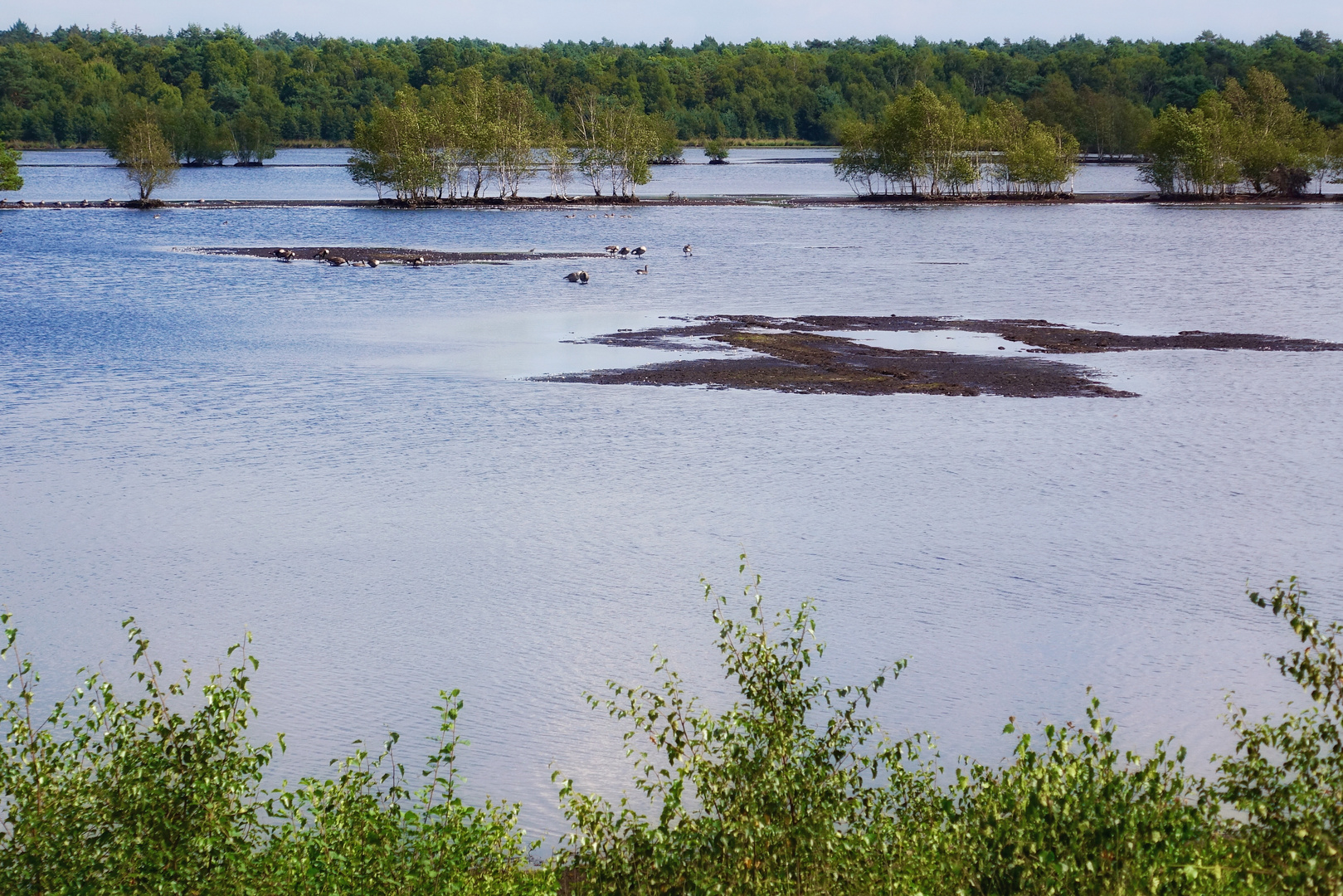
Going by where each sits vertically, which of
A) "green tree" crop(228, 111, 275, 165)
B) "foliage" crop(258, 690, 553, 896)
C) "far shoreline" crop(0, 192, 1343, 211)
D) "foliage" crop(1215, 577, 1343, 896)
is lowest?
"foliage" crop(258, 690, 553, 896)

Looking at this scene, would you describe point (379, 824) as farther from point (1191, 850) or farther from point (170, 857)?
point (1191, 850)

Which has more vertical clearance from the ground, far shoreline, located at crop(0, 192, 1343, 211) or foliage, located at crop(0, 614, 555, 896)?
far shoreline, located at crop(0, 192, 1343, 211)

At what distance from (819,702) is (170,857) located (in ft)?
18.7

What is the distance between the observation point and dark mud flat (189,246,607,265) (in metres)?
52.4

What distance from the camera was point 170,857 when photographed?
651 cm

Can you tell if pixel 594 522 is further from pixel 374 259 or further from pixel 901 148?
pixel 901 148

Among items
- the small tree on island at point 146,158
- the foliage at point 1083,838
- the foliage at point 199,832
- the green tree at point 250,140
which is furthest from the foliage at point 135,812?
the green tree at point 250,140

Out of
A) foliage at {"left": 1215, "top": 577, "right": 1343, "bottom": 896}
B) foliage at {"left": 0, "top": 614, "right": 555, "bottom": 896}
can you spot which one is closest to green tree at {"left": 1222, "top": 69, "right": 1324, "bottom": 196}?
foliage at {"left": 1215, "top": 577, "right": 1343, "bottom": 896}

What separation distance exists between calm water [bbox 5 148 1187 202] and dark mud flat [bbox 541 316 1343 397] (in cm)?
6718

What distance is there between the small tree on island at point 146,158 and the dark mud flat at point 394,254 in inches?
1410

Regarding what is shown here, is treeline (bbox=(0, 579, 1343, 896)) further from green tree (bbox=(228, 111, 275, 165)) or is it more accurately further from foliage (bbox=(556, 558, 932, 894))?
green tree (bbox=(228, 111, 275, 165))

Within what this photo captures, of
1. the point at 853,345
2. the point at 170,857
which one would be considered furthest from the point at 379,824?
the point at 853,345

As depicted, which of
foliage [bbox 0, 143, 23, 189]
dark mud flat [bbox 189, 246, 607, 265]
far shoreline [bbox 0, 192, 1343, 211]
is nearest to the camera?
dark mud flat [bbox 189, 246, 607, 265]

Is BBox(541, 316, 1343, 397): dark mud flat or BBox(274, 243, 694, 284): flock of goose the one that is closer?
BBox(541, 316, 1343, 397): dark mud flat
